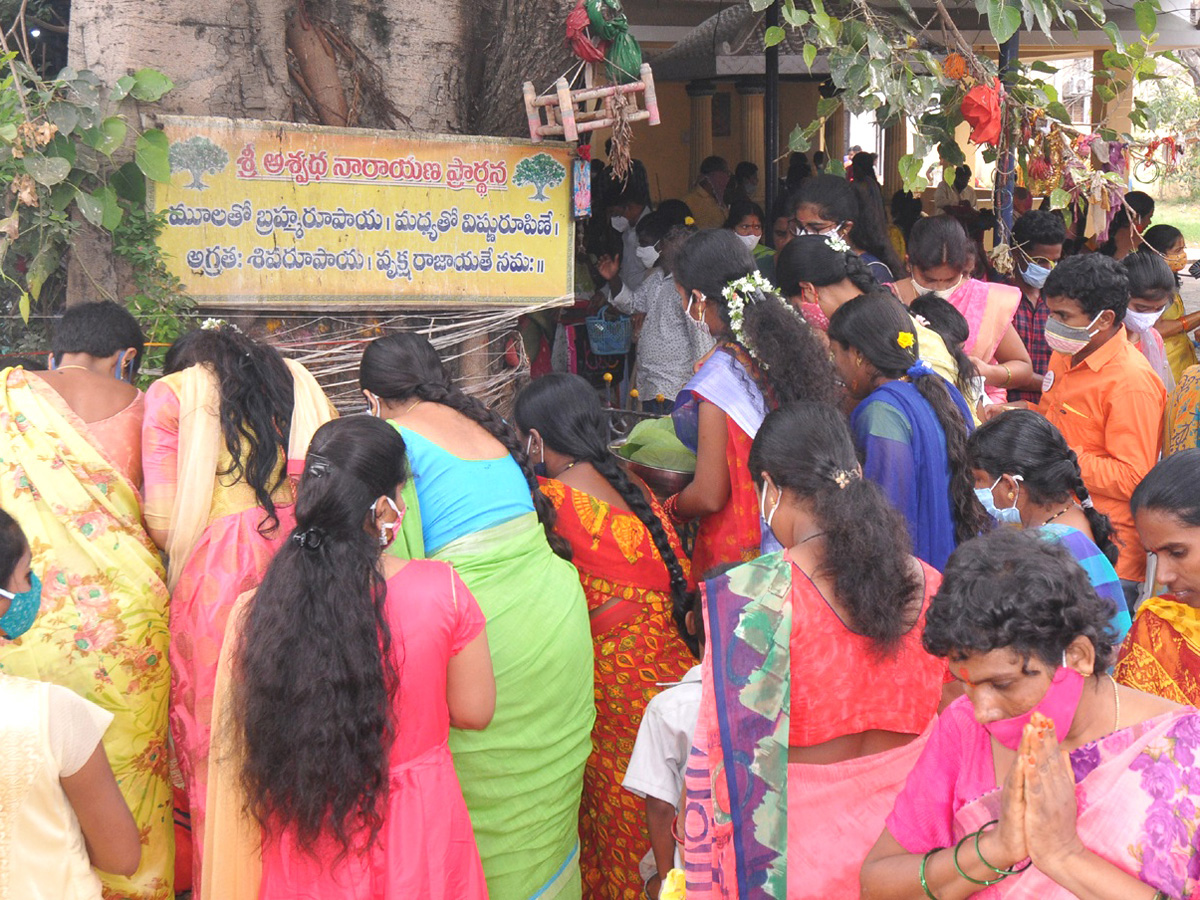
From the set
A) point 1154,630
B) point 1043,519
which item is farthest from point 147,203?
point 1154,630

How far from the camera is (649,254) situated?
676 centimetres

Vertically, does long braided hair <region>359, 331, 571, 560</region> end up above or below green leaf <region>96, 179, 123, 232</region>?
below

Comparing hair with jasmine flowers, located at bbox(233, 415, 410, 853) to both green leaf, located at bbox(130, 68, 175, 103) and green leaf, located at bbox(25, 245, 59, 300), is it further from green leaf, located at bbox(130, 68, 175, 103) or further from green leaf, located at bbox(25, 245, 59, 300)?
green leaf, located at bbox(130, 68, 175, 103)

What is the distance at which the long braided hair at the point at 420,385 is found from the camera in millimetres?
2953

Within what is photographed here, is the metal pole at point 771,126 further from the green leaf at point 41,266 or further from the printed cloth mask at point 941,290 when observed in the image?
the green leaf at point 41,266

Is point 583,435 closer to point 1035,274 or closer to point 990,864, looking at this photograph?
point 990,864

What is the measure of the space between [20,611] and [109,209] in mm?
1637

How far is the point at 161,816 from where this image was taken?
118 inches

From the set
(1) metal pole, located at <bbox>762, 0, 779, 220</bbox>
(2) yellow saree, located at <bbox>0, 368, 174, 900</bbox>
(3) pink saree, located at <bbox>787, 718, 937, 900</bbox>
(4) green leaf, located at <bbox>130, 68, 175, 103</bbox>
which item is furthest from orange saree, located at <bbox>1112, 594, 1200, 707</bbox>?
(1) metal pole, located at <bbox>762, 0, 779, 220</bbox>

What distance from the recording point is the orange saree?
2158 mm

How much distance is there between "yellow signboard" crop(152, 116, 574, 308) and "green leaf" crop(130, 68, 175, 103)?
0.08 metres

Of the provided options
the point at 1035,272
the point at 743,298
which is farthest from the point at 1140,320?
the point at 743,298

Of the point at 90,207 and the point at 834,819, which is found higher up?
the point at 90,207

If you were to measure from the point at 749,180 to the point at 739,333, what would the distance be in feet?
19.4
